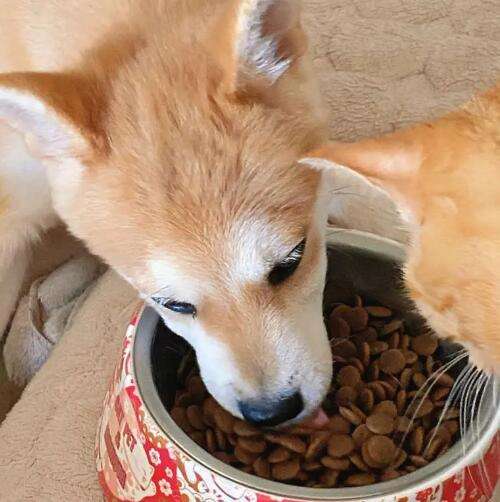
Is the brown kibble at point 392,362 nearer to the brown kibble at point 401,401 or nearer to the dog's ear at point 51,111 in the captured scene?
the brown kibble at point 401,401

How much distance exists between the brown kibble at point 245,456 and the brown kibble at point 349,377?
14 cm

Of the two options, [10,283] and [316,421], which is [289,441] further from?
[10,283]

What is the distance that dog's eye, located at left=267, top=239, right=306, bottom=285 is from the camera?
0.87m

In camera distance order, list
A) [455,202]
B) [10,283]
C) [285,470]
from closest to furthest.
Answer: [455,202]
[285,470]
[10,283]

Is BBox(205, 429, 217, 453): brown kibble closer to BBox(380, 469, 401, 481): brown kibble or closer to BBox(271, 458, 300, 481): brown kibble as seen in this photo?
BBox(271, 458, 300, 481): brown kibble

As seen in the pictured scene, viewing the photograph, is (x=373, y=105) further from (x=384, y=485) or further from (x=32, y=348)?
(x=384, y=485)

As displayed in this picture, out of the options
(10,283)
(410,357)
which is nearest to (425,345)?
(410,357)

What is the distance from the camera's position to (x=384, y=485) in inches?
28.8

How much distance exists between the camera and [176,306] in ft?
2.92

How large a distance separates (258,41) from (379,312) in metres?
0.35

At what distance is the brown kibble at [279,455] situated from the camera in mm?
827

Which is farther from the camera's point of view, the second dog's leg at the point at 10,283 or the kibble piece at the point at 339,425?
the second dog's leg at the point at 10,283

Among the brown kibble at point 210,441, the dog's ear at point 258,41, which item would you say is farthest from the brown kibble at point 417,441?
the dog's ear at point 258,41

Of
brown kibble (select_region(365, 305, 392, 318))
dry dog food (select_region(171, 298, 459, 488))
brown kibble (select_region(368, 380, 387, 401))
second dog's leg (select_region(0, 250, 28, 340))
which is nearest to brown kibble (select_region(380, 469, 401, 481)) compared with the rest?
dry dog food (select_region(171, 298, 459, 488))
